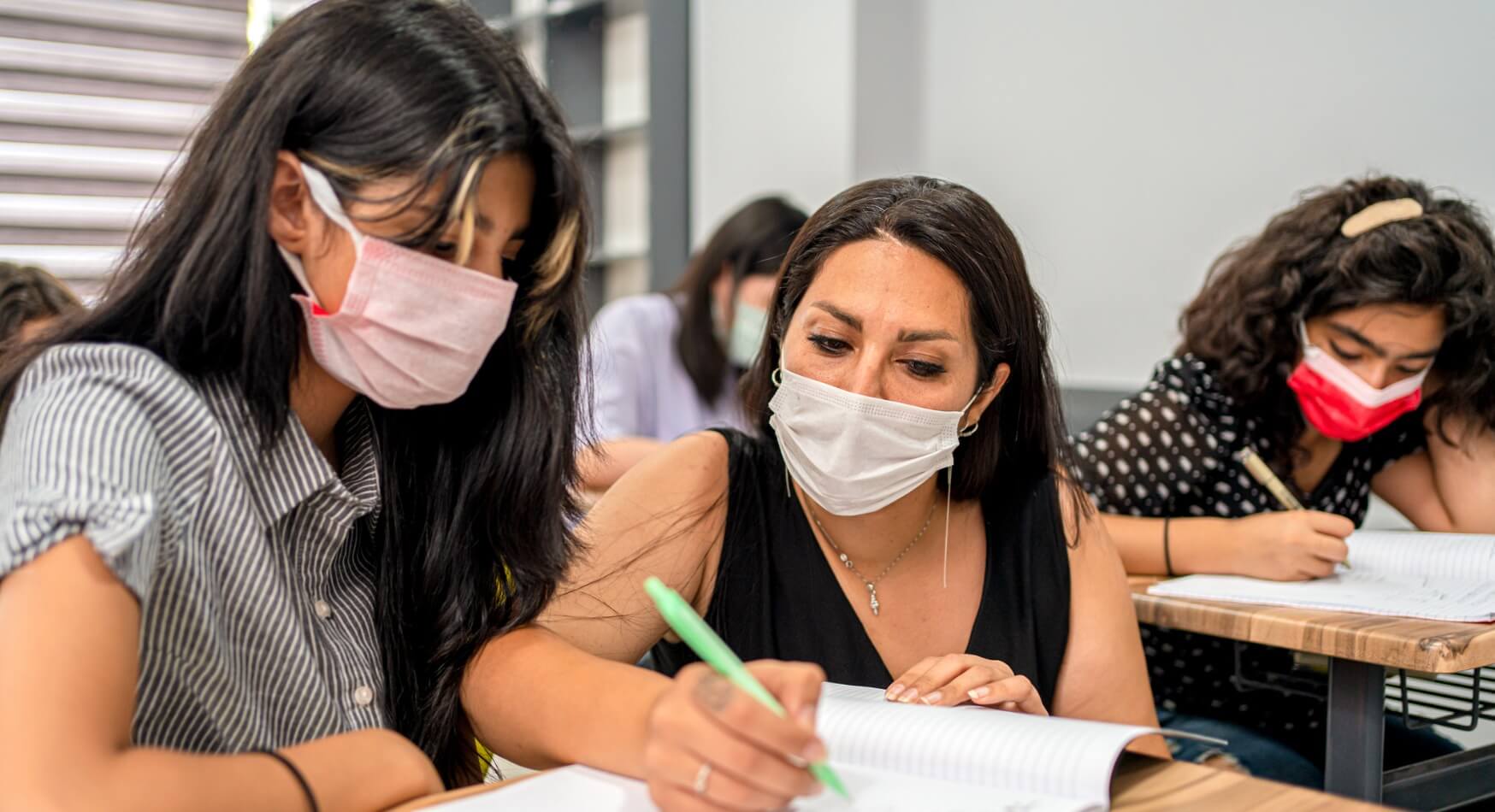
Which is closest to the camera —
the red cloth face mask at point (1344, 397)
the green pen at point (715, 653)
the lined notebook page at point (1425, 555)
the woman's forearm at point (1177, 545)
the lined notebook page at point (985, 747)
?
the green pen at point (715, 653)

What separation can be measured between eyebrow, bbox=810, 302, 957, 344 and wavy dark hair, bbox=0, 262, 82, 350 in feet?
4.17

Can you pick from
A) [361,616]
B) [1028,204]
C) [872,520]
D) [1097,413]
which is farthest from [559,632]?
[1028,204]

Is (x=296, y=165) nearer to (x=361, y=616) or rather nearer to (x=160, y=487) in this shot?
(x=160, y=487)

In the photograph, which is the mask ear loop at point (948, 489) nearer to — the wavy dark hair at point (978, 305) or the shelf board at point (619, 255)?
the wavy dark hair at point (978, 305)

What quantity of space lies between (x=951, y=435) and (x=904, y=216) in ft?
A: 0.85

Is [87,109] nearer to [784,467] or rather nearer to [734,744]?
[784,467]

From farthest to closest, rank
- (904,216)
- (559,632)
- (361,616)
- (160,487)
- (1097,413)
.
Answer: (1097,413), (904,216), (559,632), (361,616), (160,487)

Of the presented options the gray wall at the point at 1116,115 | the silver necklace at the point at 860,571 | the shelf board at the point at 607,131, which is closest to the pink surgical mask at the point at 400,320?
the silver necklace at the point at 860,571

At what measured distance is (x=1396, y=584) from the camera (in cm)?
185

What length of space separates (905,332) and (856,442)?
0.13m

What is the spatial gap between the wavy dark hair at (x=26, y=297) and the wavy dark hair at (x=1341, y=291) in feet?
6.41

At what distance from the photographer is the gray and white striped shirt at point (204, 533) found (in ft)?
2.59

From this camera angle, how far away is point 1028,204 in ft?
12.3

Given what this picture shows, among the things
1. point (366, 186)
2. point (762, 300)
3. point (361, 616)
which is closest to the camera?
point (366, 186)
